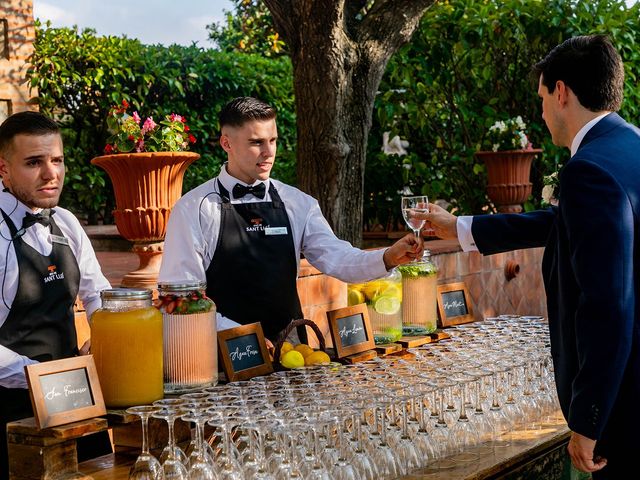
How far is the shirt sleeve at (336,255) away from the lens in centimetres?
396

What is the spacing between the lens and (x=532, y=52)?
8.66m

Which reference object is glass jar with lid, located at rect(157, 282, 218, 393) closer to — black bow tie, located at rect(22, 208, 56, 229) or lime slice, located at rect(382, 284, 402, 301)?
black bow tie, located at rect(22, 208, 56, 229)

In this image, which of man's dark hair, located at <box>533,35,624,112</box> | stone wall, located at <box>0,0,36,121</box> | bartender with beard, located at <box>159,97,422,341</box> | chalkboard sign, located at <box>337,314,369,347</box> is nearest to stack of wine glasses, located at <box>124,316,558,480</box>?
chalkboard sign, located at <box>337,314,369,347</box>

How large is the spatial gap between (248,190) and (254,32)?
18739 mm

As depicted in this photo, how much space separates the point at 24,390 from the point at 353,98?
325 centimetres

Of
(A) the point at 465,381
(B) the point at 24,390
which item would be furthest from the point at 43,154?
(A) the point at 465,381

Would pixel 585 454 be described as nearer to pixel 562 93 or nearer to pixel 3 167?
pixel 562 93

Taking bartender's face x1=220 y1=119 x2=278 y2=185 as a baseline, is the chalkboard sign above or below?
below

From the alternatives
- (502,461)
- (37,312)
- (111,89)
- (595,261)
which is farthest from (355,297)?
(111,89)

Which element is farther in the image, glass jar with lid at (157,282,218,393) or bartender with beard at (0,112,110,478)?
bartender with beard at (0,112,110,478)

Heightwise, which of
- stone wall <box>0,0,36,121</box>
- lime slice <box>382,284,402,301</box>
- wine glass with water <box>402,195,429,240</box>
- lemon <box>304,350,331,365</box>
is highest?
stone wall <box>0,0,36,121</box>

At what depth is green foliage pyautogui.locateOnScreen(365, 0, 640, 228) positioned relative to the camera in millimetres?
8492

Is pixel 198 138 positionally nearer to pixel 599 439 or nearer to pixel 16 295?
pixel 16 295

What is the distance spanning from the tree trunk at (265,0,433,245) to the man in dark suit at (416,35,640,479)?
3.06 metres
